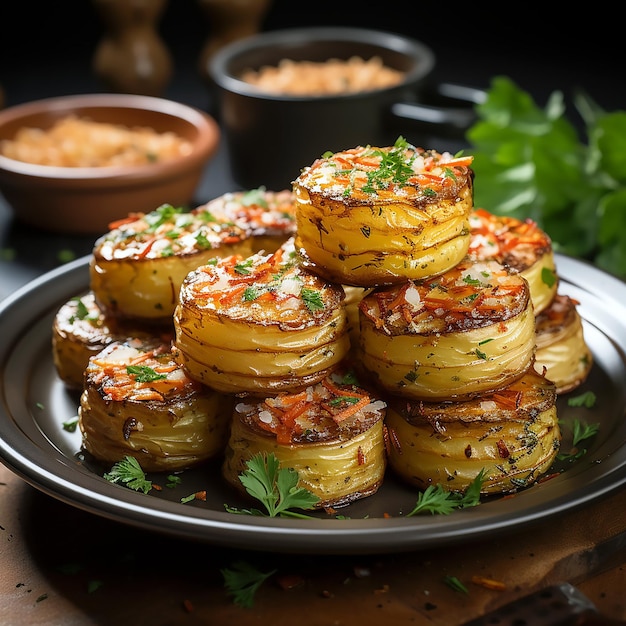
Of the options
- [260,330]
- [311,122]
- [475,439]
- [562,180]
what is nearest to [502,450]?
[475,439]

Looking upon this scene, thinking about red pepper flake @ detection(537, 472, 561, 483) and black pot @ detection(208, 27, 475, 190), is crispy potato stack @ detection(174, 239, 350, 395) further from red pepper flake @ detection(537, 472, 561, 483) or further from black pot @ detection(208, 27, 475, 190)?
black pot @ detection(208, 27, 475, 190)

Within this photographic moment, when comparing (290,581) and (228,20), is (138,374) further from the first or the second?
(228,20)

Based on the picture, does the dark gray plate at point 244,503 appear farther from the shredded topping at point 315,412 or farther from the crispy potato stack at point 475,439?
the shredded topping at point 315,412

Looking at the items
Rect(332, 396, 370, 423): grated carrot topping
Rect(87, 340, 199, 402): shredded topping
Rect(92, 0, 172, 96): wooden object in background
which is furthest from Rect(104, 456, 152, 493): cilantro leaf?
Rect(92, 0, 172, 96): wooden object in background

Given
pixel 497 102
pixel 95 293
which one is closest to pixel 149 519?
pixel 95 293

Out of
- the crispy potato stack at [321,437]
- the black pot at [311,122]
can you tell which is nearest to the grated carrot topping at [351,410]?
the crispy potato stack at [321,437]

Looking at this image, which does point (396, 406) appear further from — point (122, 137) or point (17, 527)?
point (122, 137)

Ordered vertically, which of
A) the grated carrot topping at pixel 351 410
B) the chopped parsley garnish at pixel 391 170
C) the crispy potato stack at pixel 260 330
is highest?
the chopped parsley garnish at pixel 391 170
